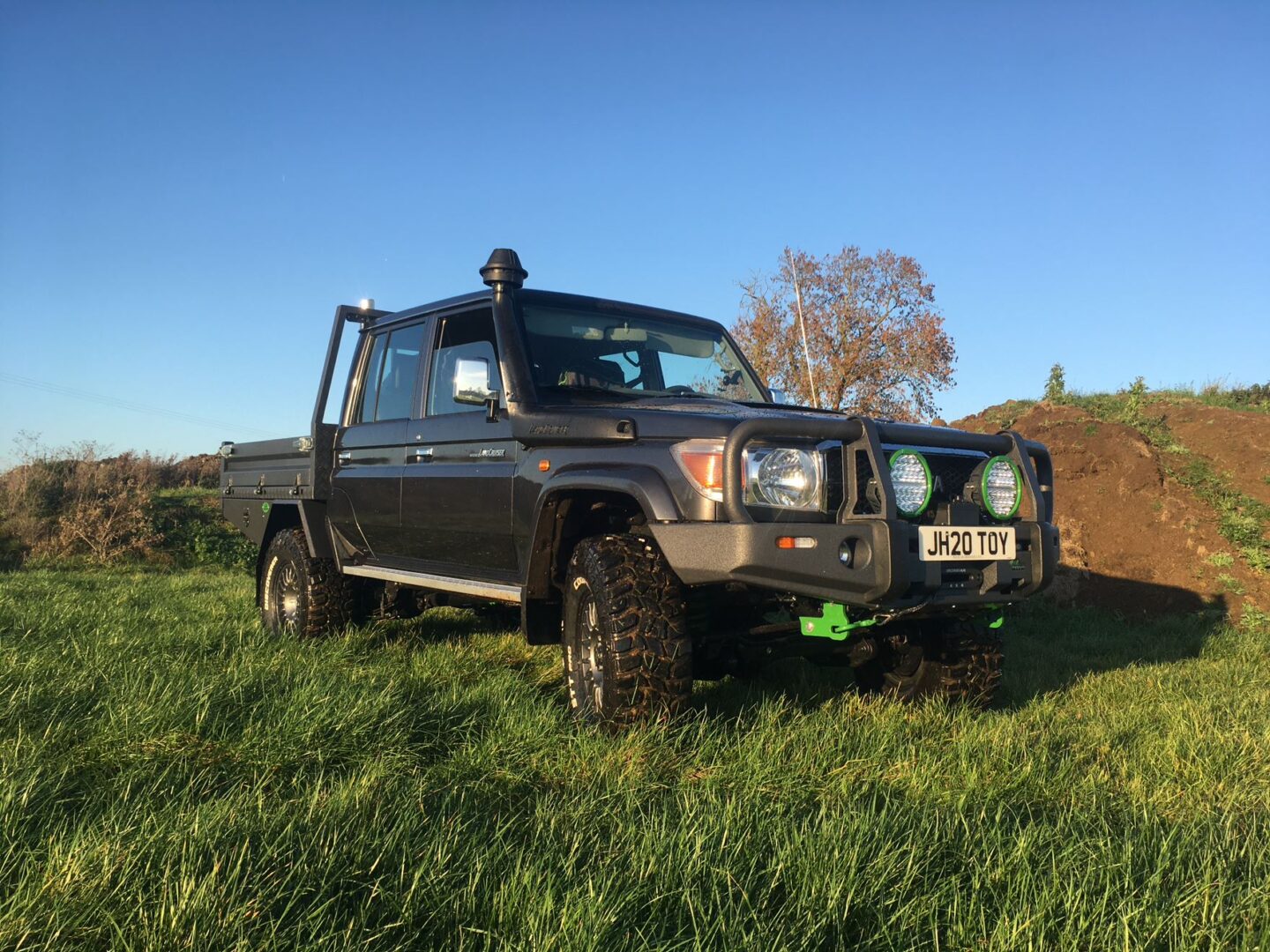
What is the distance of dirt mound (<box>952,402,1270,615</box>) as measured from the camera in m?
7.61

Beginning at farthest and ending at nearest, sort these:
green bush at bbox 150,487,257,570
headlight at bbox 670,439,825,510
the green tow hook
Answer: green bush at bbox 150,487,257,570 → the green tow hook → headlight at bbox 670,439,825,510

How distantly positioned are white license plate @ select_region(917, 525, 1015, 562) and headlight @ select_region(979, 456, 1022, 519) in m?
0.16

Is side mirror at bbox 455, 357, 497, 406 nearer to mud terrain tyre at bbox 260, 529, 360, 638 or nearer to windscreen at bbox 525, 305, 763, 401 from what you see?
windscreen at bbox 525, 305, 763, 401

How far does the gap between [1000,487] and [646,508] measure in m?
1.56

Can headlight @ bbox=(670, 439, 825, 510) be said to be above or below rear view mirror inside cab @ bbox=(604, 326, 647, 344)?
below

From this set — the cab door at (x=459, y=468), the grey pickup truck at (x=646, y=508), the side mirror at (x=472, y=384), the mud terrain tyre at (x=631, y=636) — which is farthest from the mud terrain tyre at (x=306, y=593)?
the mud terrain tyre at (x=631, y=636)

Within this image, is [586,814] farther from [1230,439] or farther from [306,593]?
[1230,439]

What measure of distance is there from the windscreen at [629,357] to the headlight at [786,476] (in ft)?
4.20

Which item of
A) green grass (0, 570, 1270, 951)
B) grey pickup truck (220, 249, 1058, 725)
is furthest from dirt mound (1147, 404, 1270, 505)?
grey pickup truck (220, 249, 1058, 725)

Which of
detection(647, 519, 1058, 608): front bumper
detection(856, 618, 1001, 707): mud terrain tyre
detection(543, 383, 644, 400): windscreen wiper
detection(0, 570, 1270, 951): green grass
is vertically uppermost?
detection(543, 383, 644, 400): windscreen wiper

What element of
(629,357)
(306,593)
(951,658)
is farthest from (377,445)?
(951,658)

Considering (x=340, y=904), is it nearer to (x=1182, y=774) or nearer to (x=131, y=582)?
(x=1182, y=774)

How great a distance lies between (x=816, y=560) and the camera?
3.25 metres

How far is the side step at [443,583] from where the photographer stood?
430cm
